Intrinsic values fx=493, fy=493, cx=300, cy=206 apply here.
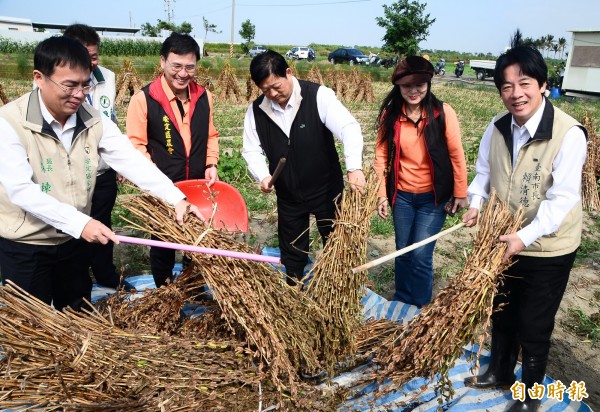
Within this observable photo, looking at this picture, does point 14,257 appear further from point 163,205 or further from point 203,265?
point 203,265

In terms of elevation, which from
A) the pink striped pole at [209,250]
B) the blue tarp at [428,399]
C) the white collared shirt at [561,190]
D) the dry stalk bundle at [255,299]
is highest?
the white collared shirt at [561,190]

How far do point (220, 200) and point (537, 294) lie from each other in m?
1.71

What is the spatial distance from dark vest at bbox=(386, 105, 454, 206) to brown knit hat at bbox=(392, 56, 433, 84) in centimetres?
23

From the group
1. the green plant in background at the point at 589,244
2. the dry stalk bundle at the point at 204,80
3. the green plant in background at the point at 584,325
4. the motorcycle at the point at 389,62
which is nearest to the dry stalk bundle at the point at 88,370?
the green plant in background at the point at 584,325

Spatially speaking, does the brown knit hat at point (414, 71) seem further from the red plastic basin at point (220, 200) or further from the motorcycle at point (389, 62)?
the motorcycle at point (389, 62)

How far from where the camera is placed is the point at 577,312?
3.48 metres

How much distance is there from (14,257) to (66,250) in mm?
209

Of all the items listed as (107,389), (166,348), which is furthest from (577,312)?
(107,389)

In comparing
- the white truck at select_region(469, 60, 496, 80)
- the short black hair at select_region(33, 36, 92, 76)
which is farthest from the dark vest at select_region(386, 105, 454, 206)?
the white truck at select_region(469, 60, 496, 80)

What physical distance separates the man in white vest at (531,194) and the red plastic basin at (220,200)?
1219mm

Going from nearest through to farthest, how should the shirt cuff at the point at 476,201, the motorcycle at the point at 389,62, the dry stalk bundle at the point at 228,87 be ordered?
the shirt cuff at the point at 476,201 < the dry stalk bundle at the point at 228,87 < the motorcycle at the point at 389,62

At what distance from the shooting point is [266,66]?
2570 millimetres

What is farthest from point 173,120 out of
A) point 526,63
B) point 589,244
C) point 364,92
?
point 364,92

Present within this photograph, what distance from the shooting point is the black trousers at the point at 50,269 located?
2.12 m
